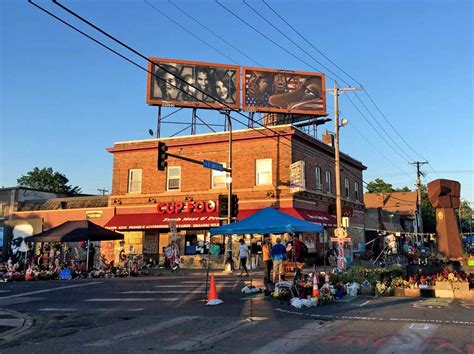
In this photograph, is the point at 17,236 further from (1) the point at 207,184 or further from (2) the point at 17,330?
(2) the point at 17,330

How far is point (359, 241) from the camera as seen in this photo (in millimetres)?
36156

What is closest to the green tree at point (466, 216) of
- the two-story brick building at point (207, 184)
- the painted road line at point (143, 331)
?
the two-story brick building at point (207, 184)

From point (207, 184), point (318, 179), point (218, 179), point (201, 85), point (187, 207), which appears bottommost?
point (187, 207)

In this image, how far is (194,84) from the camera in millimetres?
32344

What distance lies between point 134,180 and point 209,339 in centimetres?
2472

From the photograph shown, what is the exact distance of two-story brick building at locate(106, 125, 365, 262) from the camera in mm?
27188

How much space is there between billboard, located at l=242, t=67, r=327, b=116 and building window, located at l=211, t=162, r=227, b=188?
220 inches

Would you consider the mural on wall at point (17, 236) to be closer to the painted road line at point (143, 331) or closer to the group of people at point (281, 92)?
the group of people at point (281, 92)

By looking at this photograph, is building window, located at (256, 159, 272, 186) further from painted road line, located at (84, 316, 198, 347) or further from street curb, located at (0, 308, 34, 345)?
painted road line, located at (84, 316, 198, 347)

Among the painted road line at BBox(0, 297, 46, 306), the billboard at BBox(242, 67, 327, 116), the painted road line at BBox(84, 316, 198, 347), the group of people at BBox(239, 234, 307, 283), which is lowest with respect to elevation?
the painted road line at BBox(0, 297, 46, 306)

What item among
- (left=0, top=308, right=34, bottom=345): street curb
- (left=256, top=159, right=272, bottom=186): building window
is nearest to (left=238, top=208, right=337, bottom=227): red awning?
(left=256, top=159, right=272, bottom=186): building window

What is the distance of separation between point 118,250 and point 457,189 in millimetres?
22262

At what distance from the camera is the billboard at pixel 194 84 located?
3175 centimetres

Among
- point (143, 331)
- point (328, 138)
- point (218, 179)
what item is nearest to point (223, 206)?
point (218, 179)
